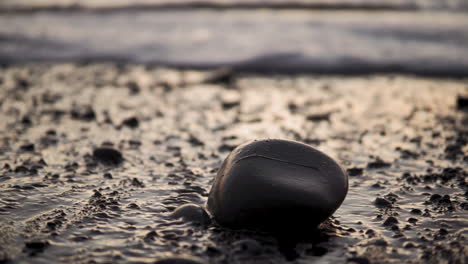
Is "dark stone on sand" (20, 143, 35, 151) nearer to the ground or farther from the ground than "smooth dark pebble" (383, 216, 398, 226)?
farther from the ground

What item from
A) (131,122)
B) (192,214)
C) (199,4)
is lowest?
(192,214)

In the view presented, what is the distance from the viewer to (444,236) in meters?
2.82

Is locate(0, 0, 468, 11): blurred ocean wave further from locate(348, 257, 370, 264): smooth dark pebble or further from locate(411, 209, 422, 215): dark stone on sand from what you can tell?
locate(348, 257, 370, 264): smooth dark pebble

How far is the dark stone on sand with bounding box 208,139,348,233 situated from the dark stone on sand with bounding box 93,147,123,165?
4.68 ft

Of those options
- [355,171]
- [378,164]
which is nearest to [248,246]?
[355,171]

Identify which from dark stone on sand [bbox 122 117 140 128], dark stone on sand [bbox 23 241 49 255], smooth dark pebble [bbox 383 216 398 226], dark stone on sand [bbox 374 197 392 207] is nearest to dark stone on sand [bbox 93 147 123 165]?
dark stone on sand [bbox 122 117 140 128]

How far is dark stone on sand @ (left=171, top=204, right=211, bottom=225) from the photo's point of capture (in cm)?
300

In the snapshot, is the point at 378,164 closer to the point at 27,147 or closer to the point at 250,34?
the point at 27,147

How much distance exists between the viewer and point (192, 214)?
304 centimetres

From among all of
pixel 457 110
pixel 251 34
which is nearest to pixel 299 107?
pixel 457 110

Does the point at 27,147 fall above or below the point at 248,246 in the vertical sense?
above

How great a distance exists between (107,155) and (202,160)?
808mm

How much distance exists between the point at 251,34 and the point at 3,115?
7.12 metres

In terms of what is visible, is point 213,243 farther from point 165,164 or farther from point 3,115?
point 3,115
